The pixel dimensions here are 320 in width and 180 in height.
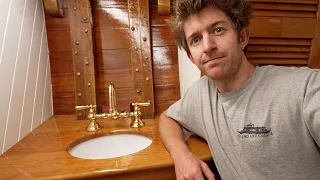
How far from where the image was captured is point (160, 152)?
32.5 inches

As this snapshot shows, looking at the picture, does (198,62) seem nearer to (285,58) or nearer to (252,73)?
(252,73)

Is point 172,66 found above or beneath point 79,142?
above

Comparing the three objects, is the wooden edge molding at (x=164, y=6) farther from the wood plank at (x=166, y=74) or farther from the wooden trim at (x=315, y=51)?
the wooden trim at (x=315, y=51)

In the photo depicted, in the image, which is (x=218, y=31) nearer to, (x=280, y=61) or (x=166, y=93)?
(x=280, y=61)

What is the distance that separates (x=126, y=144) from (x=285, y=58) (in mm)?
817

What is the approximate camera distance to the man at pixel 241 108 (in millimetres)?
642

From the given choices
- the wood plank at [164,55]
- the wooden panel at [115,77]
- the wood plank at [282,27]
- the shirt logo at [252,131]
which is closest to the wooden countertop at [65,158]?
the shirt logo at [252,131]

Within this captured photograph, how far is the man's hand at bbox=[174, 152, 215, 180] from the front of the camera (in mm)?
708

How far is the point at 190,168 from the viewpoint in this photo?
712 mm

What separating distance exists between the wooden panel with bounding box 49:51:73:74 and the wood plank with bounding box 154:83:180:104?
49 centimetres

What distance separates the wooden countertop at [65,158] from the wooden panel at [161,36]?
0.47 metres

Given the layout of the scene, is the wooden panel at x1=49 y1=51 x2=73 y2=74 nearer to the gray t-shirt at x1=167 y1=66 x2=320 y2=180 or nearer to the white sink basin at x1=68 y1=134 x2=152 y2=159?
the white sink basin at x1=68 y1=134 x2=152 y2=159

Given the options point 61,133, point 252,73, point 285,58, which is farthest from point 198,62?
point 61,133

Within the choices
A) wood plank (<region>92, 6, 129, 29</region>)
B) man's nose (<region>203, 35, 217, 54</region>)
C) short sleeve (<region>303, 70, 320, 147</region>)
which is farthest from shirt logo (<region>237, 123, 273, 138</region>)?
wood plank (<region>92, 6, 129, 29</region>)
